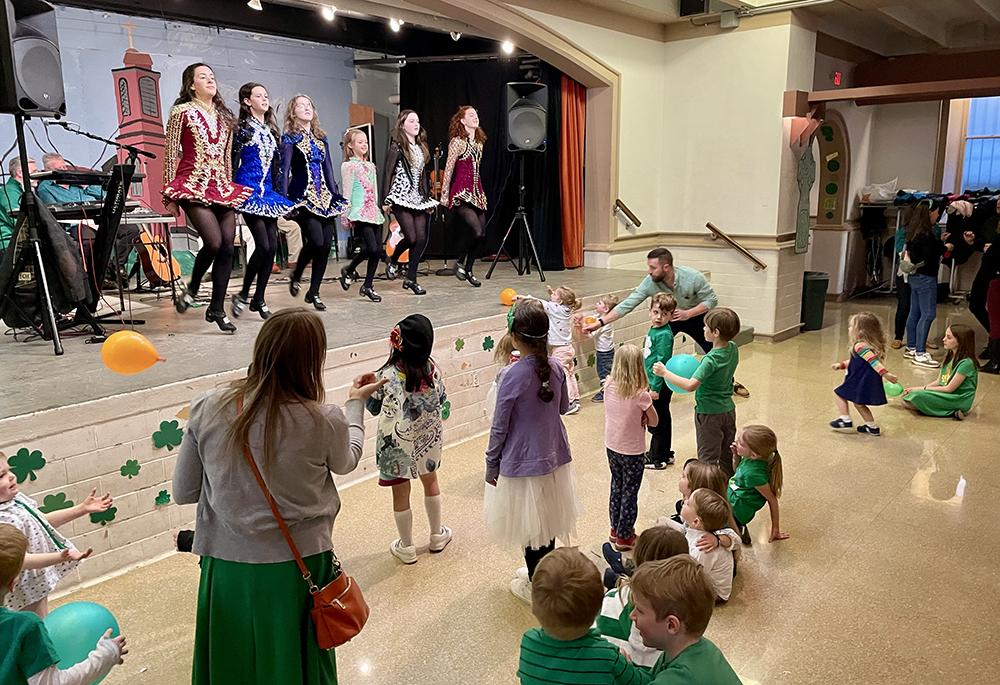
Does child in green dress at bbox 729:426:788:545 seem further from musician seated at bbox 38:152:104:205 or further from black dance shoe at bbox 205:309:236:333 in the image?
musician seated at bbox 38:152:104:205

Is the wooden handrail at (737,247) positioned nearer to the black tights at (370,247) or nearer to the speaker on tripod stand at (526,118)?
the speaker on tripod stand at (526,118)

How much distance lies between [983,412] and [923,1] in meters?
5.16

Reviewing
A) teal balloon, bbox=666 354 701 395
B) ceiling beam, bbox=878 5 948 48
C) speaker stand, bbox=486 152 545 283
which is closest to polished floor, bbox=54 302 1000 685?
teal balloon, bbox=666 354 701 395

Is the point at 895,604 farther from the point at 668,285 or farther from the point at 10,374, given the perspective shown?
the point at 10,374

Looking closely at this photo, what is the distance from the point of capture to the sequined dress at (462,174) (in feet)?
22.6

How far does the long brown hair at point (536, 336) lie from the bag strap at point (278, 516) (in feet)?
3.65

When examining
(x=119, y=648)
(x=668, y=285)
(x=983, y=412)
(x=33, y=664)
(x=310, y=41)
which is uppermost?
(x=310, y=41)

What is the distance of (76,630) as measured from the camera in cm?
197

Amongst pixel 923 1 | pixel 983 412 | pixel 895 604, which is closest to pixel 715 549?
pixel 895 604

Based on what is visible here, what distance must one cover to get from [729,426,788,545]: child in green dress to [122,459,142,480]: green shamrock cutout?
2613 millimetres

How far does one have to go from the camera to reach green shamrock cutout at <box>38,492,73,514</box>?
296cm

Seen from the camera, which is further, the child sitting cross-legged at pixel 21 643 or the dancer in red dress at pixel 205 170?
the dancer in red dress at pixel 205 170

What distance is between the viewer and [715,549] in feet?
9.07

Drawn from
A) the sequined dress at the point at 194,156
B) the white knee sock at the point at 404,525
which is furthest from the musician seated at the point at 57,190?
the white knee sock at the point at 404,525
